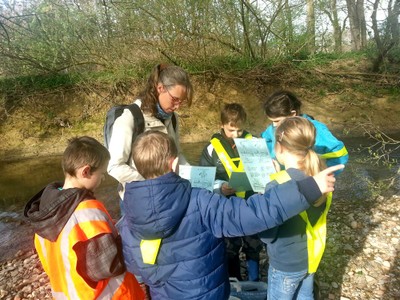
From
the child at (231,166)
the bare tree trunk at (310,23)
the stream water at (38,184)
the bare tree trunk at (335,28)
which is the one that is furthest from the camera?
the bare tree trunk at (335,28)

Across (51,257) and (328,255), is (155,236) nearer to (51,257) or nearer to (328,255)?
(51,257)

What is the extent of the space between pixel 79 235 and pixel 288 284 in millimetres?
1273

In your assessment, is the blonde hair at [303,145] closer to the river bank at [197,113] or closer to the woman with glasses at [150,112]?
the woman with glasses at [150,112]

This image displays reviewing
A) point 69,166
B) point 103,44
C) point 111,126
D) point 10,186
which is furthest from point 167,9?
point 69,166

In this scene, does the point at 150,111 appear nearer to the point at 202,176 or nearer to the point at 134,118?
the point at 134,118

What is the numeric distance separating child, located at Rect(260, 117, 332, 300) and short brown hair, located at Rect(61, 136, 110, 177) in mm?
1011

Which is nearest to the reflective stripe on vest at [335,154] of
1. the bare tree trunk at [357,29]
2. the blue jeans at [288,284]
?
the blue jeans at [288,284]

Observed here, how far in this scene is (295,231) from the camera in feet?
6.22

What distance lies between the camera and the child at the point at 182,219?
1.48 m

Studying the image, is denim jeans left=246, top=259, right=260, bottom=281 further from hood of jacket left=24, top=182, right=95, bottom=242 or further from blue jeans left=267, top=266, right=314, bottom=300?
hood of jacket left=24, top=182, right=95, bottom=242

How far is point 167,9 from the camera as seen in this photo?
886 centimetres

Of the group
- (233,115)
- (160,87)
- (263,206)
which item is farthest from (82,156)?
(233,115)

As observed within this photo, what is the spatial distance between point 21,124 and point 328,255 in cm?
1054

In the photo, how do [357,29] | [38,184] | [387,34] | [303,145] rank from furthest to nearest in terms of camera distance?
1. [357,29]
2. [387,34]
3. [38,184]
4. [303,145]
